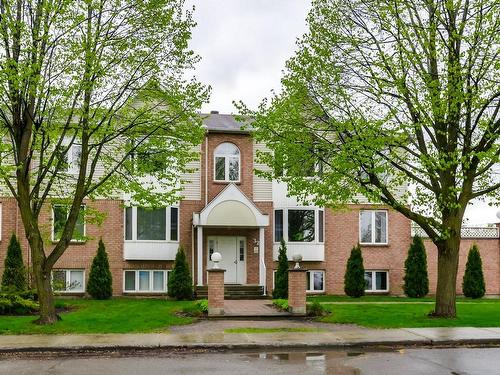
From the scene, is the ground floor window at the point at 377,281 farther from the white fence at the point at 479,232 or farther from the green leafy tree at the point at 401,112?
the green leafy tree at the point at 401,112

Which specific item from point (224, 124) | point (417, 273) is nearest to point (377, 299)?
point (417, 273)

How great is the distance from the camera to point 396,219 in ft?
96.3

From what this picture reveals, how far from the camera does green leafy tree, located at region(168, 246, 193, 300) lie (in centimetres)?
2548

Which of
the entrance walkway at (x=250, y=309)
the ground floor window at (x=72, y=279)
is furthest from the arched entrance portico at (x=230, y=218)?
the ground floor window at (x=72, y=279)

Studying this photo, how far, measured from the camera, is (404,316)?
61.3 feet

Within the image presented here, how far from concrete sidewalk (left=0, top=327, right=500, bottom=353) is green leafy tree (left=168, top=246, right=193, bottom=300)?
1013 centimetres

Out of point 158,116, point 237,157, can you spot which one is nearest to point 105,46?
point 158,116

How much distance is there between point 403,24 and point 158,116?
6.56 meters

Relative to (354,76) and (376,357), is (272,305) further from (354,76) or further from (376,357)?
(376,357)

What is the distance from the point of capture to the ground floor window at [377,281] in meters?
29.2

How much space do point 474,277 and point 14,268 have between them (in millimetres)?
18358

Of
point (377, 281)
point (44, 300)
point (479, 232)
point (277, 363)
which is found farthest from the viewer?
point (479, 232)

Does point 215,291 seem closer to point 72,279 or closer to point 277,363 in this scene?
point 277,363

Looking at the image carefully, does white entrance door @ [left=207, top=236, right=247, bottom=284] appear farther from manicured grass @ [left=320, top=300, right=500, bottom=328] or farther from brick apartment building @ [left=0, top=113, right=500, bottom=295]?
manicured grass @ [left=320, top=300, right=500, bottom=328]
